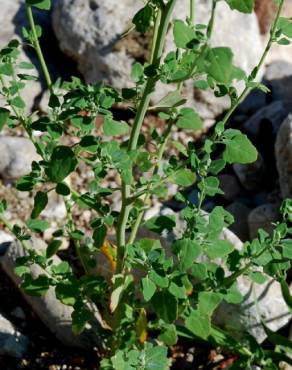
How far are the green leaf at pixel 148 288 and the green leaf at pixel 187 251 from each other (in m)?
0.12

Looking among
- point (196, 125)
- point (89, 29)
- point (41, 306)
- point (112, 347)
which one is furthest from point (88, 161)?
point (89, 29)

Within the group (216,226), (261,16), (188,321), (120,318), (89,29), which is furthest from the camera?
(261,16)

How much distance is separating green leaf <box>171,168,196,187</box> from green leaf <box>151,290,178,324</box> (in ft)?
1.04

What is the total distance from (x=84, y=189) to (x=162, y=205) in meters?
0.42

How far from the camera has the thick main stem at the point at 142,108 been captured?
166 centimetres

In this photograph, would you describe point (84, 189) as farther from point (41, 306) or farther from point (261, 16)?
point (261, 16)

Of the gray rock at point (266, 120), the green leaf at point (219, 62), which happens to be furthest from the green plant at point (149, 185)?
the gray rock at point (266, 120)

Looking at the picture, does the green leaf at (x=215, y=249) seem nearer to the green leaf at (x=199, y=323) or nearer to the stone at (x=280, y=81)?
the green leaf at (x=199, y=323)

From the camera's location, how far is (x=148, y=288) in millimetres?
1992

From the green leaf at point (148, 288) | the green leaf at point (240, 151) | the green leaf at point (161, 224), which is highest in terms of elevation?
the green leaf at point (240, 151)

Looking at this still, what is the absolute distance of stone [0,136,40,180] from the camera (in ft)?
12.0

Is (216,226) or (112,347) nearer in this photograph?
(216,226)

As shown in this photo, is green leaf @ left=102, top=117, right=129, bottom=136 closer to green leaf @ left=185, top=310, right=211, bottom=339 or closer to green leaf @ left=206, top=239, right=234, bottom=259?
green leaf @ left=206, top=239, right=234, bottom=259

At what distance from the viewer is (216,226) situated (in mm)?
2008
